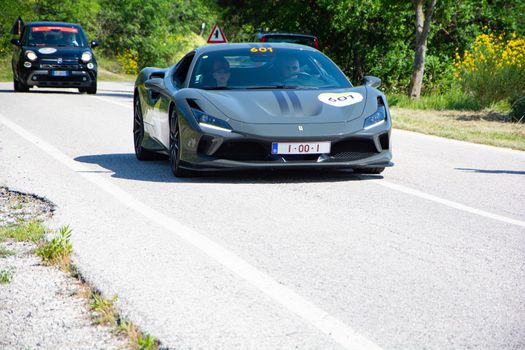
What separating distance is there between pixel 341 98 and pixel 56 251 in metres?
4.40

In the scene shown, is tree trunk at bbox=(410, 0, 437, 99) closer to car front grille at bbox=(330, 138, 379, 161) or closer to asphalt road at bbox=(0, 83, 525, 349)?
asphalt road at bbox=(0, 83, 525, 349)

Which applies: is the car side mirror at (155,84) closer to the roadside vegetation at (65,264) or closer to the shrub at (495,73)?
the roadside vegetation at (65,264)

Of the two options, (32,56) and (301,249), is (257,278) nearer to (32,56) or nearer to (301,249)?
(301,249)

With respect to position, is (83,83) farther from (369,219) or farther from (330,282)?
(330,282)

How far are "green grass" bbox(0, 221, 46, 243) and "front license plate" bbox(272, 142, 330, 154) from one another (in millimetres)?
2744

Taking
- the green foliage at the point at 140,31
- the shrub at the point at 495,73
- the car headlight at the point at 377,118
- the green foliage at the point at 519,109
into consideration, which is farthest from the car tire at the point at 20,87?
the green foliage at the point at 140,31

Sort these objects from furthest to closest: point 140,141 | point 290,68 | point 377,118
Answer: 1. point 140,141
2. point 290,68
3. point 377,118

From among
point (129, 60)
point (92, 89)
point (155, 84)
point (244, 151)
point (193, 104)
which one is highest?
point (193, 104)

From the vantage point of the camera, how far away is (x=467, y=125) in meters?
17.7

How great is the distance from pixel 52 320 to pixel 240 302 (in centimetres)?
90

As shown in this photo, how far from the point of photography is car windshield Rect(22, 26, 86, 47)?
26984 mm

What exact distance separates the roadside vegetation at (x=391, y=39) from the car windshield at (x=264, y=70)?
4.31 metres

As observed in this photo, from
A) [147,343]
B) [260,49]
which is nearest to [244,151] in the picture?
[260,49]

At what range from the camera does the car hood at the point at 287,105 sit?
9.60 meters
